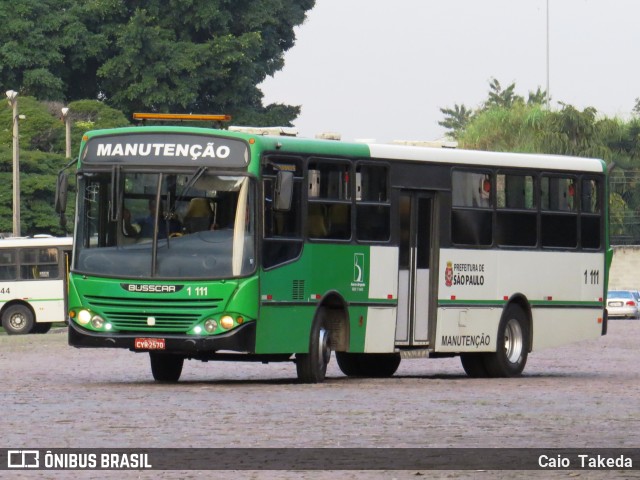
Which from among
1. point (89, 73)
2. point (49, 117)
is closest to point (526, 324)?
point (49, 117)

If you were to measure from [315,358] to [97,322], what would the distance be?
2495 millimetres

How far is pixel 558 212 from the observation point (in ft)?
86.3

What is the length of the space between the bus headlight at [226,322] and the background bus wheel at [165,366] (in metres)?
1.96

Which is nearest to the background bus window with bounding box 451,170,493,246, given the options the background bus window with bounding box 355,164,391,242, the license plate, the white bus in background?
the background bus window with bounding box 355,164,391,242

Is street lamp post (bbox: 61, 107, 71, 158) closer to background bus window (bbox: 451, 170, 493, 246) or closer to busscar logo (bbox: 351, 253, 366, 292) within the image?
background bus window (bbox: 451, 170, 493, 246)

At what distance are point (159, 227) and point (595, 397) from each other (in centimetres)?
508

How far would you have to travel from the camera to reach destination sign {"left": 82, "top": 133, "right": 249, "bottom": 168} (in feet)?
69.8

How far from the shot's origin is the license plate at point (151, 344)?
20844mm

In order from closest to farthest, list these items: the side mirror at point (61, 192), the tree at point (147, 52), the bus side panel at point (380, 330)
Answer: the side mirror at point (61, 192) → the bus side panel at point (380, 330) → the tree at point (147, 52)

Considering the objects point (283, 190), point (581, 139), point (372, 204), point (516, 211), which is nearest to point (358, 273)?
point (372, 204)

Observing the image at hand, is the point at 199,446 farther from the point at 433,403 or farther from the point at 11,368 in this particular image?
the point at 11,368

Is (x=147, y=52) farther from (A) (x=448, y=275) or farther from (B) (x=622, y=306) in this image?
(A) (x=448, y=275)

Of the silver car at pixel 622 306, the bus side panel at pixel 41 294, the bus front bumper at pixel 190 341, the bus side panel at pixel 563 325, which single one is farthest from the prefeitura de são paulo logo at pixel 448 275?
the silver car at pixel 622 306

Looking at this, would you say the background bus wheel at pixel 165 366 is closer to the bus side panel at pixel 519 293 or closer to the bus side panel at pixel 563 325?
the bus side panel at pixel 519 293
